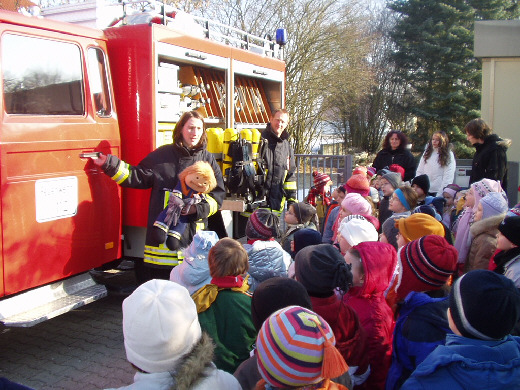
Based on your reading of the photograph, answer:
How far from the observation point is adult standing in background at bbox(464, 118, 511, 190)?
5543mm

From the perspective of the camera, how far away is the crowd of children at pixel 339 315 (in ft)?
5.47

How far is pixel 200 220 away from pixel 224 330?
79.6 inches

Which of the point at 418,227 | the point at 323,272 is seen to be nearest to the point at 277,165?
the point at 418,227

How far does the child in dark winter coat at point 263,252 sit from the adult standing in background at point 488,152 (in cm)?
305

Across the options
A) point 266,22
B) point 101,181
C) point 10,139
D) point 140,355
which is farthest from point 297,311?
point 266,22

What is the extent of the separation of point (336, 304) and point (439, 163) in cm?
446

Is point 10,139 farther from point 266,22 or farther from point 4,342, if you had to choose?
point 266,22

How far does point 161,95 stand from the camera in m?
4.80

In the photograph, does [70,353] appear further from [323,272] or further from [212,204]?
[323,272]

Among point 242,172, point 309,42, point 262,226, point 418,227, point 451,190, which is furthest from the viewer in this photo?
point 309,42

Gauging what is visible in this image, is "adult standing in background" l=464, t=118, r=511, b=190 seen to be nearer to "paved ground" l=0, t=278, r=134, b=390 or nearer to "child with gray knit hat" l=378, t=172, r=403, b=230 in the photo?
"child with gray knit hat" l=378, t=172, r=403, b=230

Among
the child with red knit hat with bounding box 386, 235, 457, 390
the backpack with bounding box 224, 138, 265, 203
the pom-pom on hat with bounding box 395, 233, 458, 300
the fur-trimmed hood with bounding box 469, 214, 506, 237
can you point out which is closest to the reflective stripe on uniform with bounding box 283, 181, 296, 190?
the backpack with bounding box 224, 138, 265, 203

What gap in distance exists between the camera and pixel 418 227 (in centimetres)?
323

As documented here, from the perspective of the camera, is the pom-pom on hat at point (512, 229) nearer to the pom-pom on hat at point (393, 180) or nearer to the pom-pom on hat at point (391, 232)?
the pom-pom on hat at point (391, 232)
